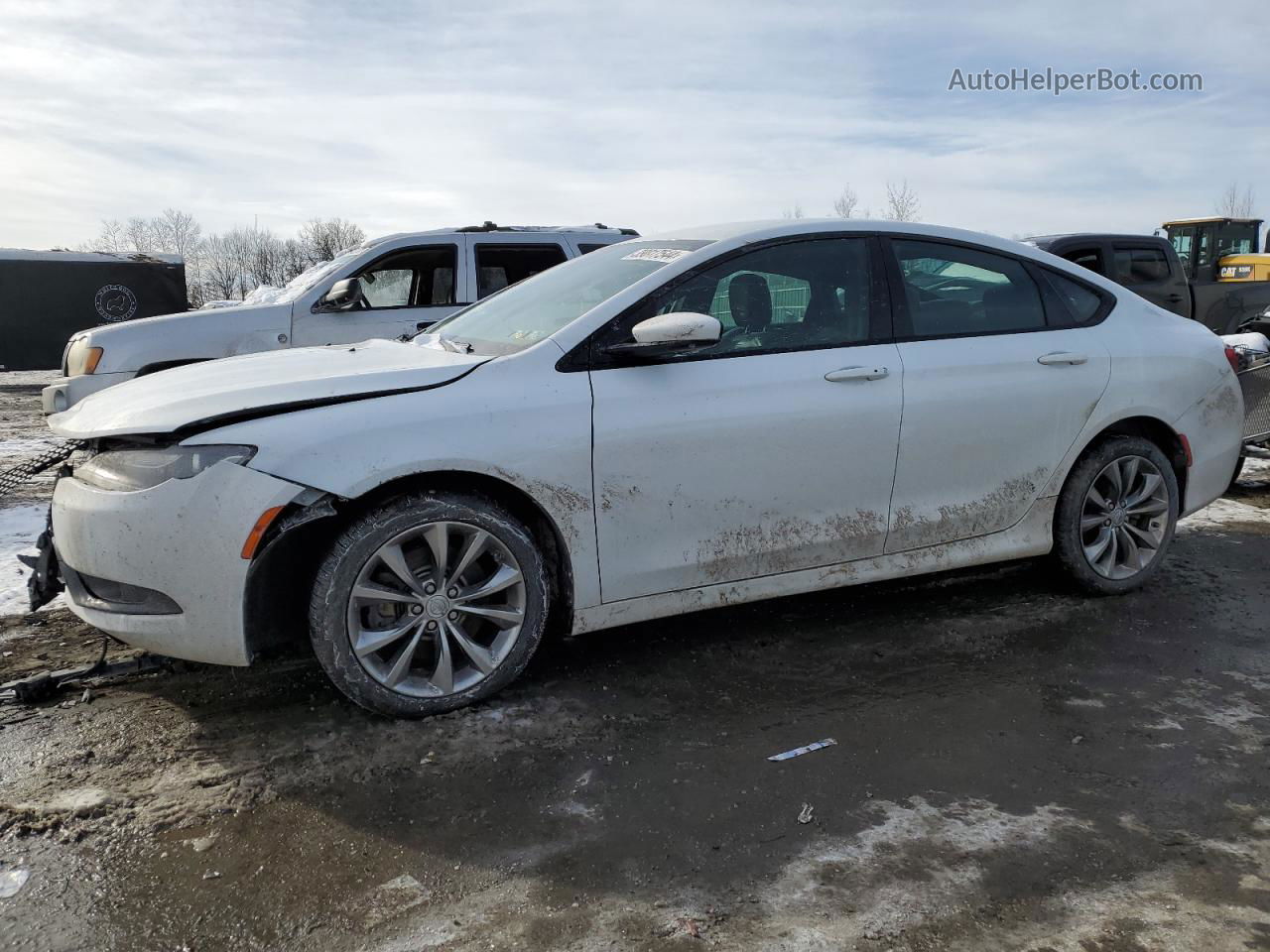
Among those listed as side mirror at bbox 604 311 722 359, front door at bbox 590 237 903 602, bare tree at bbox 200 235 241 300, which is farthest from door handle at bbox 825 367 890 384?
bare tree at bbox 200 235 241 300

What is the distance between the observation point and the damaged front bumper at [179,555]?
123 inches

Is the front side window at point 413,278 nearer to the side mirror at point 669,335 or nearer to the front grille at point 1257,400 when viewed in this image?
the side mirror at point 669,335

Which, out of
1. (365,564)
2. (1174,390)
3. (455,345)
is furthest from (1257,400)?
(365,564)

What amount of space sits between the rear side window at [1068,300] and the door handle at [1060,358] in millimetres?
177

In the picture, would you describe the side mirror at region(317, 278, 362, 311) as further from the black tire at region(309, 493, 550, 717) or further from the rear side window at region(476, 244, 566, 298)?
the black tire at region(309, 493, 550, 717)

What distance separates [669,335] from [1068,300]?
7.18 feet

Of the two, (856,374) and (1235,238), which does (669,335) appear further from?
(1235,238)

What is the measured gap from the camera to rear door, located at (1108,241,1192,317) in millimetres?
10438

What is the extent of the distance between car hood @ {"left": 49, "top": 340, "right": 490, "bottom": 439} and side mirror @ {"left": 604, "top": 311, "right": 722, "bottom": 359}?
536mm

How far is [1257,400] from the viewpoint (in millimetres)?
6898

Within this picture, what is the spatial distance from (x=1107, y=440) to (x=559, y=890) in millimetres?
3388

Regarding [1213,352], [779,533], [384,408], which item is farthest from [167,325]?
[1213,352]

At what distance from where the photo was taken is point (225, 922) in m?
2.41

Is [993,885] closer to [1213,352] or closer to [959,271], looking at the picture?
[959,271]
